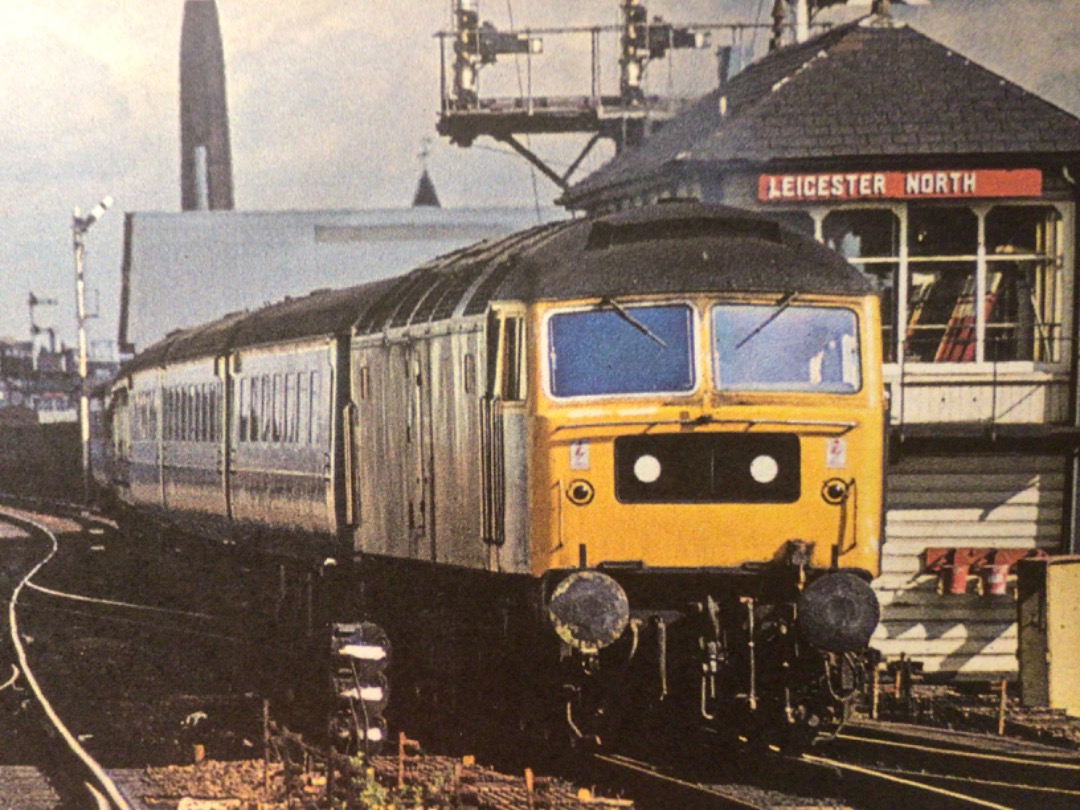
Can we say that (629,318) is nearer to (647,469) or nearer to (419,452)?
(647,469)

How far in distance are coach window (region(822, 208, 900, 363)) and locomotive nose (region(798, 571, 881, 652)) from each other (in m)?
7.24

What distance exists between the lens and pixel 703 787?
9.39m

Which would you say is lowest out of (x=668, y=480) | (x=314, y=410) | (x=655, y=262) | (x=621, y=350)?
(x=668, y=480)

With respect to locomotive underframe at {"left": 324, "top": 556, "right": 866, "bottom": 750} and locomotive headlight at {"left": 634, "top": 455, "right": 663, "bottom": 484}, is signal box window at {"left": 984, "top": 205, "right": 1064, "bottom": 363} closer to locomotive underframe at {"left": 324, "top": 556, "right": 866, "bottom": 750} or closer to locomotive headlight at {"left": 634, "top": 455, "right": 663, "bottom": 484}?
locomotive underframe at {"left": 324, "top": 556, "right": 866, "bottom": 750}

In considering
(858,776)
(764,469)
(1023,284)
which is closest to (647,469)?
(764,469)

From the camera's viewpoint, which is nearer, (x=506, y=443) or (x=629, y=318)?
(x=629, y=318)

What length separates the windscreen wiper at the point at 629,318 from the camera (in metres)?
9.48

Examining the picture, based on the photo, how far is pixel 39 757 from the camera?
1102 cm

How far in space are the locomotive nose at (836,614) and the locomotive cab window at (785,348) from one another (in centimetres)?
108

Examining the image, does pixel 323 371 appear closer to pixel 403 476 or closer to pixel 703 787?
pixel 403 476

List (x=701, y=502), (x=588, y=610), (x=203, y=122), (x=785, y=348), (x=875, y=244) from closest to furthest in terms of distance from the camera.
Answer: (x=588, y=610)
(x=701, y=502)
(x=785, y=348)
(x=875, y=244)
(x=203, y=122)

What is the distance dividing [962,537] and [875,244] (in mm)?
2683

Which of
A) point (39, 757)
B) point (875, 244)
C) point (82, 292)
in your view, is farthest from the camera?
point (82, 292)

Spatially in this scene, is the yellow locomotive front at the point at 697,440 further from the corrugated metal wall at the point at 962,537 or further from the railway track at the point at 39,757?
the corrugated metal wall at the point at 962,537
